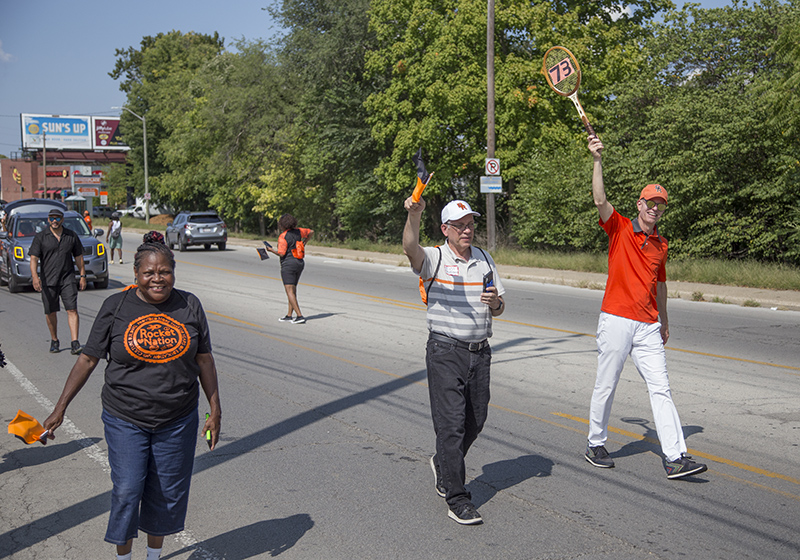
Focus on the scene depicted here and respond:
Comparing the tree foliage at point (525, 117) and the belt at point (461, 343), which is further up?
the tree foliage at point (525, 117)

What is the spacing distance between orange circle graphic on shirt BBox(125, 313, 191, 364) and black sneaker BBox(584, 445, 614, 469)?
3.34m

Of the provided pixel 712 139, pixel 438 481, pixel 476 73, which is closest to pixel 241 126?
pixel 476 73

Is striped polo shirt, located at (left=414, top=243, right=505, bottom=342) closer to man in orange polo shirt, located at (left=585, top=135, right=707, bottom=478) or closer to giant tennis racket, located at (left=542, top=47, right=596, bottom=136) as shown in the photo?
man in orange polo shirt, located at (left=585, top=135, right=707, bottom=478)

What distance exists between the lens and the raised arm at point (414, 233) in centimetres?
421

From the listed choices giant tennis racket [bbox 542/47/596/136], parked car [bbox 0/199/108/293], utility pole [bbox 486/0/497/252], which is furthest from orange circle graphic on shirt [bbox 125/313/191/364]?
utility pole [bbox 486/0/497/252]

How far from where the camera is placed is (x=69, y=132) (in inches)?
3851

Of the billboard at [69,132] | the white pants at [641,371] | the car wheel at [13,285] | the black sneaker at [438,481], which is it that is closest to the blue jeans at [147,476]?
the black sneaker at [438,481]

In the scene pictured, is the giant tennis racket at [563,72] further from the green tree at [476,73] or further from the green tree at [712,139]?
the green tree at [476,73]

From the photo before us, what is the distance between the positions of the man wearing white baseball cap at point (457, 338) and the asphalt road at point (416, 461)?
1.25 ft

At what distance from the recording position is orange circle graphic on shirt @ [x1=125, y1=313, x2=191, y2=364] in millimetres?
3576

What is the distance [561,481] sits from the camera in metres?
5.28

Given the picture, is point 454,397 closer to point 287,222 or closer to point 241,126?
point 287,222

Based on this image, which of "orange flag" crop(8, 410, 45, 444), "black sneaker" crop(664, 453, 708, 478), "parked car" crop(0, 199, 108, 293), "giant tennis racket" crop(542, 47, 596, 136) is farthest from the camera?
"parked car" crop(0, 199, 108, 293)

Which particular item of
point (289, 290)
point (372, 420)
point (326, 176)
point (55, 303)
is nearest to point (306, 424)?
point (372, 420)
